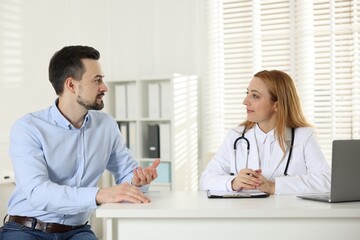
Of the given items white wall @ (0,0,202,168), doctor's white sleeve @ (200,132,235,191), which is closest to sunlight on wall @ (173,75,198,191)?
white wall @ (0,0,202,168)

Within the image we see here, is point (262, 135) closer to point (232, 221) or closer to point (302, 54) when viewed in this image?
point (232, 221)

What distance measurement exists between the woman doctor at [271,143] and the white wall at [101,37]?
200cm

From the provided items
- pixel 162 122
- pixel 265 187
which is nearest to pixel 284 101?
pixel 265 187

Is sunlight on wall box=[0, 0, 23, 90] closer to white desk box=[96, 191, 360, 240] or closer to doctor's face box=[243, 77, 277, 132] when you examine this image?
doctor's face box=[243, 77, 277, 132]

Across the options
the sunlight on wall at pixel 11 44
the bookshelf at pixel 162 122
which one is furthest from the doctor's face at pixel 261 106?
the sunlight on wall at pixel 11 44

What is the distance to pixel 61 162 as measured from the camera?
A: 7.60 ft

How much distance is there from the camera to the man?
2.08 m

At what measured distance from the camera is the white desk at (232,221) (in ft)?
6.02

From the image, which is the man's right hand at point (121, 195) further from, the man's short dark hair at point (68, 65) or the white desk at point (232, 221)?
the man's short dark hair at point (68, 65)

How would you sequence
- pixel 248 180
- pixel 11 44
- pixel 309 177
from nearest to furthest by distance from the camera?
pixel 248 180, pixel 309 177, pixel 11 44

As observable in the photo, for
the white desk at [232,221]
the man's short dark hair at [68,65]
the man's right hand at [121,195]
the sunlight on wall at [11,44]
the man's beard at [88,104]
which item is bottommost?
the white desk at [232,221]

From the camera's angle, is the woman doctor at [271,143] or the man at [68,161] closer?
the man at [68,161]

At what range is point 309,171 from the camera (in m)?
2.57

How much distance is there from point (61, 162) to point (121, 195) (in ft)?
1.53
